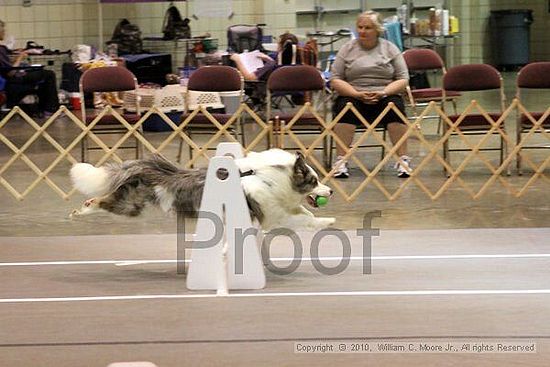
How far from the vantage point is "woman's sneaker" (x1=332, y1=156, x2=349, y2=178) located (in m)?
8.65

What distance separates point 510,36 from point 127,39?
7.11 m

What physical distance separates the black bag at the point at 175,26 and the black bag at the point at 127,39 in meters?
0.45

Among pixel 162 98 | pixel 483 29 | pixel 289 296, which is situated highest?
pixel 483 29

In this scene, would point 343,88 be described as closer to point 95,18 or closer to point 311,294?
point 311,294

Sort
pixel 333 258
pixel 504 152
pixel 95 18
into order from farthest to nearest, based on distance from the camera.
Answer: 1. pixel 95 18
2. pixel 504 152
3. pixel 333 258

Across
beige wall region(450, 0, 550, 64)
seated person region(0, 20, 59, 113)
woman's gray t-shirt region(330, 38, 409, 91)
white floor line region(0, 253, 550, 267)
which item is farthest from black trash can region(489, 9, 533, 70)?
white floor line region(0, 253, 550, 267)

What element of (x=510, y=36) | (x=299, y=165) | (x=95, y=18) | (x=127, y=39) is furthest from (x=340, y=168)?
(x=510, y=36)

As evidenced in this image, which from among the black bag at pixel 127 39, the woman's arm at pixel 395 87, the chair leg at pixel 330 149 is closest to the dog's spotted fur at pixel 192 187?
the woman's arm at pixel 395 87

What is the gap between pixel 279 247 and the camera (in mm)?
6336

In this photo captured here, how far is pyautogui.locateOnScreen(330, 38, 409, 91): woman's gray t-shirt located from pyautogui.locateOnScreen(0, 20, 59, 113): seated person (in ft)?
19.3

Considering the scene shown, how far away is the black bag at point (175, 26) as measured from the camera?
15.1 m

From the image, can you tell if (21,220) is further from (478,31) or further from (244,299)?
(478,31)

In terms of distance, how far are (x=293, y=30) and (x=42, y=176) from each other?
845cm

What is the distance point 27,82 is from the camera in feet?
44.5
